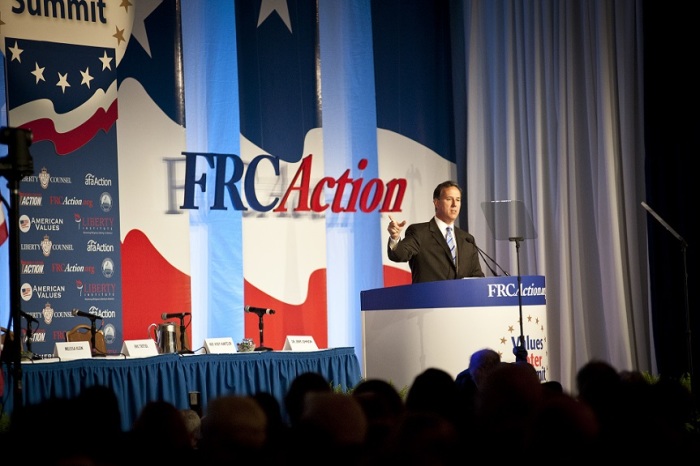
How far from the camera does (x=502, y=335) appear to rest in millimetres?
5383

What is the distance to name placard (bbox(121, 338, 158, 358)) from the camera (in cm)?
619

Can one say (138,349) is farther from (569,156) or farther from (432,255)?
(569,156)

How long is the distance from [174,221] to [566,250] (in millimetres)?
3569

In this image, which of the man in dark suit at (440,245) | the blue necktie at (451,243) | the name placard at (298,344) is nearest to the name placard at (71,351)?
the name placard at (298,344)

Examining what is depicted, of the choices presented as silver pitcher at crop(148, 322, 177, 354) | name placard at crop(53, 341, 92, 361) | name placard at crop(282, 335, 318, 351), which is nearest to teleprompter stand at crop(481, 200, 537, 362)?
name placard at crop(282, 335, 318, 351)

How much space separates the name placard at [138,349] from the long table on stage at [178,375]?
0.72 ft

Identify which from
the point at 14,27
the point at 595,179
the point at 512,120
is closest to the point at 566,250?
the point at 595,179

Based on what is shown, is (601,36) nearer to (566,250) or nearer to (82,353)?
(566,250)

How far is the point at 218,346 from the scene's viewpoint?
6570 mm

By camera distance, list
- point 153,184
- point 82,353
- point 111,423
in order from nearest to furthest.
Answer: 1. point 111,423
2. point 82,353
3. point 153,184

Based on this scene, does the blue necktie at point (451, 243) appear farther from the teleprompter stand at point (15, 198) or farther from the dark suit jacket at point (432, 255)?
the teleprompter stand at point (15, 198)

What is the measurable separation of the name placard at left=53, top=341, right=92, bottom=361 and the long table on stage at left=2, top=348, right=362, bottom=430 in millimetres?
251

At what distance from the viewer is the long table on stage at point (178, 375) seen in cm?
560

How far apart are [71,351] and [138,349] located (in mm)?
455
